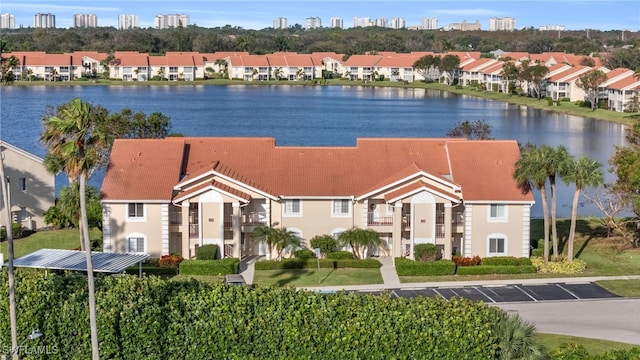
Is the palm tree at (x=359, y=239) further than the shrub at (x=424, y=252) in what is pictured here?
Yes

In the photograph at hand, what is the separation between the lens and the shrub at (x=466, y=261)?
45.4 metres

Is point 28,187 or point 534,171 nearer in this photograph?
point 534,171

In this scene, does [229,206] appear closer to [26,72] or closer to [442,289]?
[442,289]

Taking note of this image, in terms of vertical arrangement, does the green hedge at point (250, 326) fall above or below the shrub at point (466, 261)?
above

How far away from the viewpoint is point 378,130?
113562mm

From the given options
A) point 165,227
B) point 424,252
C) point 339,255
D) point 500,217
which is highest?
point 500,217

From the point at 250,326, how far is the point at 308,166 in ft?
73.0

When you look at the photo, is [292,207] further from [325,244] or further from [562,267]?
[562,267]

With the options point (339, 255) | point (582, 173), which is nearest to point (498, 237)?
point (582, 173)

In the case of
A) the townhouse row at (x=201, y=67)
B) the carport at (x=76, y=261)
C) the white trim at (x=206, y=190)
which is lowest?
the carport at (x=76, y=261)

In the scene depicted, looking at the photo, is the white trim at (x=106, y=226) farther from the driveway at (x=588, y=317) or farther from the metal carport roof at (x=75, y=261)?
the driveway at (x=588, y=317)

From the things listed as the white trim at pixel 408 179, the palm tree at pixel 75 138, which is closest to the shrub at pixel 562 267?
the white trim at pixel 408 179

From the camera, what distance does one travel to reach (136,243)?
47.0 meters

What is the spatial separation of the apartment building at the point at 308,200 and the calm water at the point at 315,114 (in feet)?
57.1
